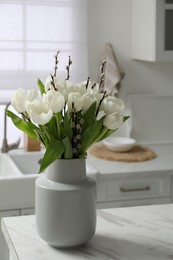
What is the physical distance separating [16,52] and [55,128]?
1.77 meters

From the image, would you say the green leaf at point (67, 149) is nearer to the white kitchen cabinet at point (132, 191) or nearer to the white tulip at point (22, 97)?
the white tulip at point (22, 97)

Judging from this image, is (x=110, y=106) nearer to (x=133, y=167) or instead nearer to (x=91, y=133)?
(x=91, y=133)

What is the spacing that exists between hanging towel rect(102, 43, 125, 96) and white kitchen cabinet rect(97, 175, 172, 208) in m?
0.72

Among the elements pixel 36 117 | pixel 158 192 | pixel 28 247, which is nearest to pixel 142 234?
pixel 28 247

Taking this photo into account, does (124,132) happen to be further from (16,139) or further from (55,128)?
(55,128)

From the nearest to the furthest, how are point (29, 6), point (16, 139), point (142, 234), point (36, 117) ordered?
1. point (36, 117)
2. point (142, 234)
3. point (29, 6)
4. point (16, 139)

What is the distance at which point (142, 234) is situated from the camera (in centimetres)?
166

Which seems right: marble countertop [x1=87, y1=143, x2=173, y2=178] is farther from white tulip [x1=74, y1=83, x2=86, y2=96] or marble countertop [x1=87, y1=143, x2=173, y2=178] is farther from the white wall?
white tulip [x1=74, y1=83, x2=86, y2=96]

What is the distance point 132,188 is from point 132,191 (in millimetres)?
16

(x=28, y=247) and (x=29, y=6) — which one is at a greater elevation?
(x=29, y=6)

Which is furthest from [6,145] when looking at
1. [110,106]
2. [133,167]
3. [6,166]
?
[110,106]

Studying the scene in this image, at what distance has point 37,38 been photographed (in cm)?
318

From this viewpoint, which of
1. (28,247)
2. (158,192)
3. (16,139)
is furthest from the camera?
(16,139)

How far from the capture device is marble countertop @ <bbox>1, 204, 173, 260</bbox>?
1.50 m
